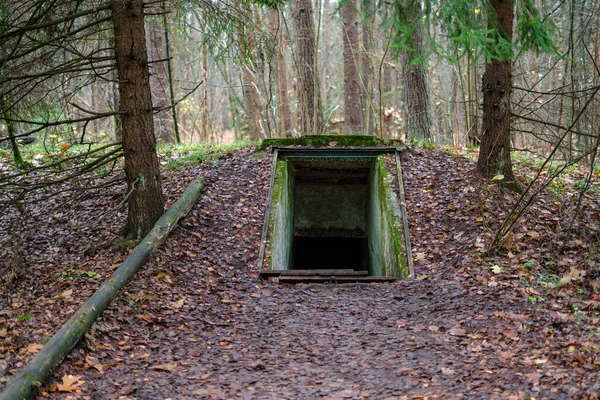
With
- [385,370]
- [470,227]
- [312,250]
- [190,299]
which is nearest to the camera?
[385,370]

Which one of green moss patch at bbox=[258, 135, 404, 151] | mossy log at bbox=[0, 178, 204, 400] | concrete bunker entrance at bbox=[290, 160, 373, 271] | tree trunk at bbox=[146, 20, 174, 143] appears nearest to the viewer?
mossy log at bbox=[0, 178, 204, 400]

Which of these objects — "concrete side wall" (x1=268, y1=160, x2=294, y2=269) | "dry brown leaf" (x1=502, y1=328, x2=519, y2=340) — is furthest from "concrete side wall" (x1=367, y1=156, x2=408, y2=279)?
"dry brown leaf" (x1=502, y1=328, x2=519, y2=340)

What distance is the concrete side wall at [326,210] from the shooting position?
11.6 meters

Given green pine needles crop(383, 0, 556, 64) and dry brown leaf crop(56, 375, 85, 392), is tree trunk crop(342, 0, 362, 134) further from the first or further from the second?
dry brown leaf crop(56, 375, 85, 392)

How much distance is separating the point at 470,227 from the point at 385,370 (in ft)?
11.7

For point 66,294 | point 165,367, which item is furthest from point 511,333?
point 66,294

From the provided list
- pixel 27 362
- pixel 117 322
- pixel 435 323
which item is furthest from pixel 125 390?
pixel 435 323

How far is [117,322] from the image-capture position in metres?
5.39

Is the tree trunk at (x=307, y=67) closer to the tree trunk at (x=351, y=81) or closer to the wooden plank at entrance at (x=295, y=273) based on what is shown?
the tree trunk at (x=351, y=81)

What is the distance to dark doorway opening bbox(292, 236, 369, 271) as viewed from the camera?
38.9 feet

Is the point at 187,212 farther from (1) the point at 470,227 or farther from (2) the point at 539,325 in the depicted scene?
(2) the point at 539,325

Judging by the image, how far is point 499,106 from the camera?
25.4 ft

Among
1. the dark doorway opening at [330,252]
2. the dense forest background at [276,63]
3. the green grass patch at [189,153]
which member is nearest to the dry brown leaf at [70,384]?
the dense forest background at [276,63]

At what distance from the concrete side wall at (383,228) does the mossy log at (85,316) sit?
3.22 meters
